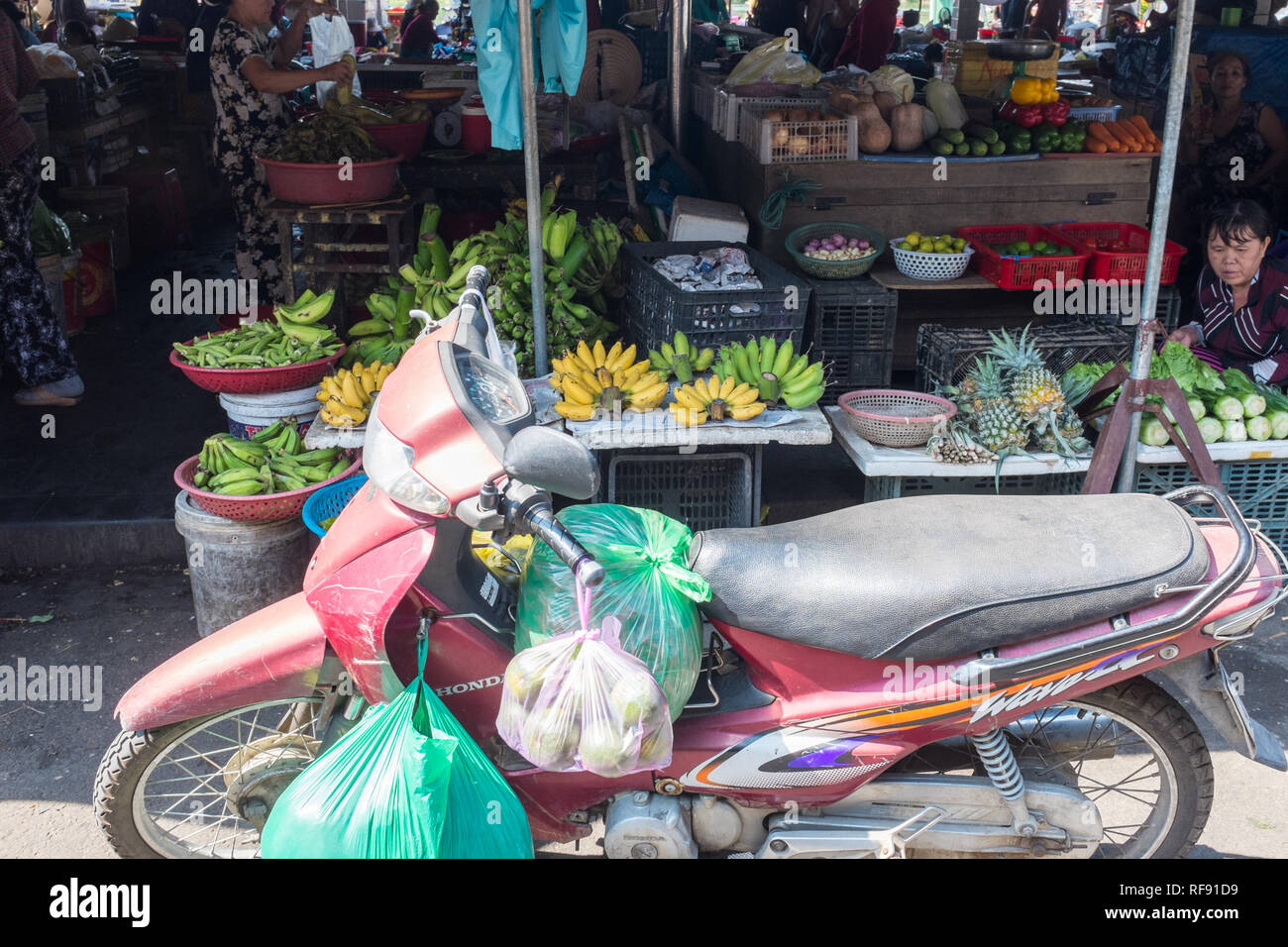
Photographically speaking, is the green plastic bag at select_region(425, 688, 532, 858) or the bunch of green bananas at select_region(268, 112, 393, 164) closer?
the green plastic bag at select_region(425, 688, 532, 858)

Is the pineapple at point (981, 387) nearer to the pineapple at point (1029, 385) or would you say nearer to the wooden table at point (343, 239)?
the pineapple at point (1029, 385)

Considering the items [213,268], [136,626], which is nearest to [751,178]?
[136,626]

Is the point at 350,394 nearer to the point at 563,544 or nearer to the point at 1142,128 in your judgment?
the point at 563,544

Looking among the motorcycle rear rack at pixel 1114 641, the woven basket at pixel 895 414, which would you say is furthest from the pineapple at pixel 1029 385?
the motorcycle rear rack at pixel 1114 641

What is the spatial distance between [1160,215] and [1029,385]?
29.7 inches

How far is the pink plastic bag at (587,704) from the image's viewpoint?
2.19 meters

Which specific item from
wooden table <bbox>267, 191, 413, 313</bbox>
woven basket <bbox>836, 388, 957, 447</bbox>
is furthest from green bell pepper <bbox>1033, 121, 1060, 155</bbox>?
wooden table <bbox>267, 191, 413, 313</bbox>

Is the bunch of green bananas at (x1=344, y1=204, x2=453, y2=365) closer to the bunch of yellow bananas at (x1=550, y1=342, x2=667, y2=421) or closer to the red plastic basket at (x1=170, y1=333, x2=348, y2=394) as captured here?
the red plastic basket at (x1=170, y1=333, x2=348, y2=394)

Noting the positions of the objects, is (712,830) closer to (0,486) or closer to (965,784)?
(965,784)

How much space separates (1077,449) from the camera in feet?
13.7

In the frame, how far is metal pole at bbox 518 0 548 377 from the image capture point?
3.96 m

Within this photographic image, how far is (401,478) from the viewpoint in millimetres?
2273

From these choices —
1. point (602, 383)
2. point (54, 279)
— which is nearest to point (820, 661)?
point (602, 383)

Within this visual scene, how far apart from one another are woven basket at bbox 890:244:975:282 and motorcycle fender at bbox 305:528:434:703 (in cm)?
369
